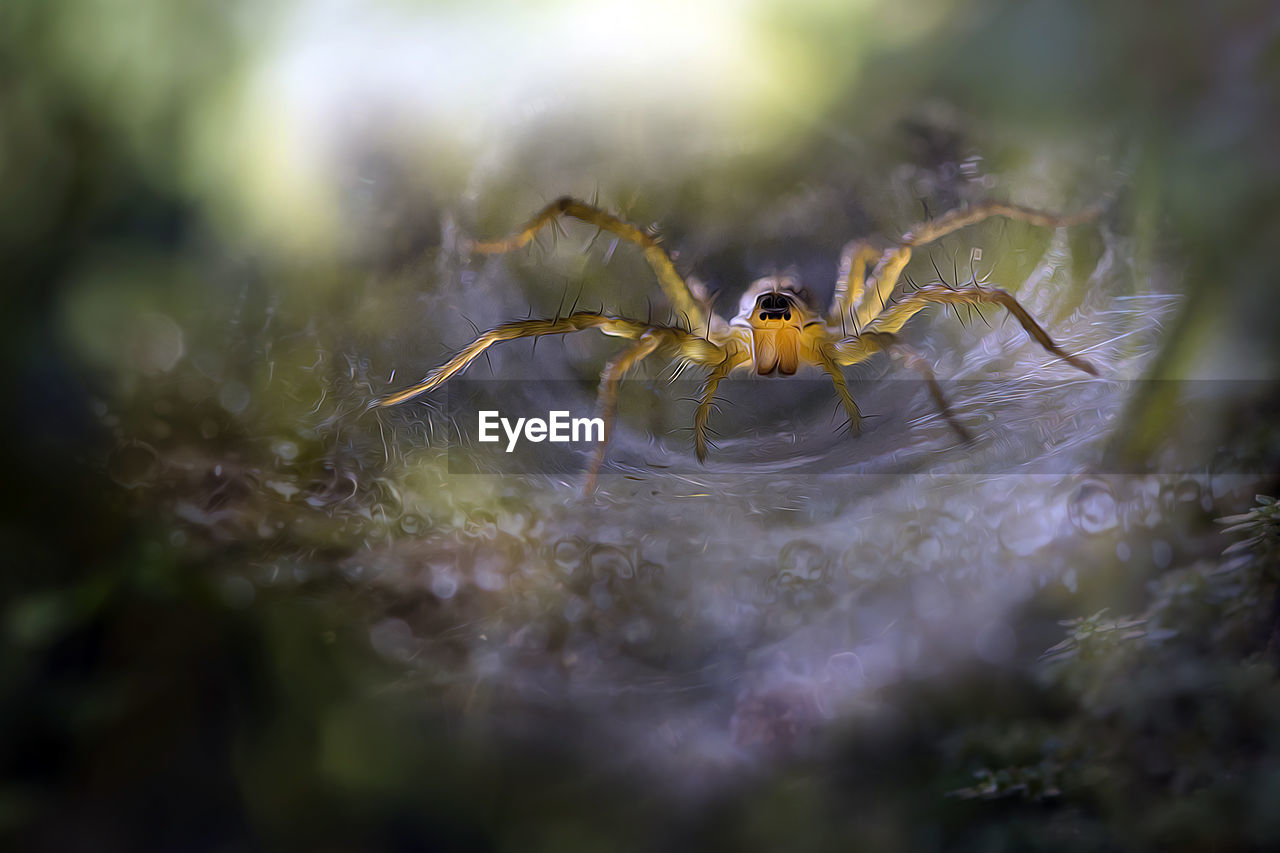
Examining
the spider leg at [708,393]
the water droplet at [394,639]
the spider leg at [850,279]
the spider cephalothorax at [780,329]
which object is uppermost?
the spider leg at [850,279]

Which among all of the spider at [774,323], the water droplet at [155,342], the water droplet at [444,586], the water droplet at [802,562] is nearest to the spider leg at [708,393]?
the spider at [774,323]

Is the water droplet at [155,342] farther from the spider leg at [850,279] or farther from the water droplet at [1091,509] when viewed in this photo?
the water droplet at [1091,509]

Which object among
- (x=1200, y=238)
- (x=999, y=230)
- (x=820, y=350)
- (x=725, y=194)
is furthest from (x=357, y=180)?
(x=1200, y=238)

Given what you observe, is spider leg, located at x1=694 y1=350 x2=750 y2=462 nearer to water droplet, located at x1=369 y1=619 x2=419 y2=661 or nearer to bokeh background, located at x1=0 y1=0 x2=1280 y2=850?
bokeh background, located at x1=0 y1=0 x2=1280 y2=850

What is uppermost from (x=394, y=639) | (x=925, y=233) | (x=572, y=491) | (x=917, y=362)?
(x=925, y=233)

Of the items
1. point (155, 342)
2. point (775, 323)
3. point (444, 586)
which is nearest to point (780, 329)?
point (775, 323)

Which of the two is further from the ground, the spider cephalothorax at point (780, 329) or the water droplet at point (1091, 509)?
the spider cephalothorax at point (780, 329)

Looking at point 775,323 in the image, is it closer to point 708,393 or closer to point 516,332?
point 708,393
